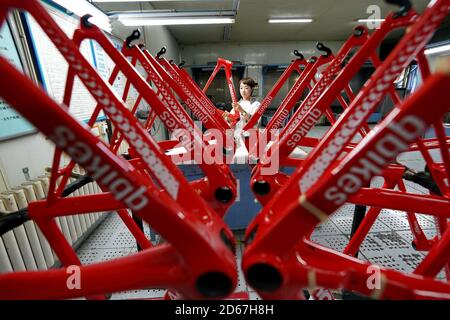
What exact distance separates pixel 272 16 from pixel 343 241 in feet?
18.3

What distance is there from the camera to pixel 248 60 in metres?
9.02

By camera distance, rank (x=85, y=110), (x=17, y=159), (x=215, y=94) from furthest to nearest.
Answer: (x=215, y=94), (x=85, y=110), (x=17, y=159)

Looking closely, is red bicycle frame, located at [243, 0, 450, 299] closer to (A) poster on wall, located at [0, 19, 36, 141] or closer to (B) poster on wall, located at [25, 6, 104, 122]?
(B) poster on wall, located at [25, 6, 104, 122]

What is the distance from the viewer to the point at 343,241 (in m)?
2.20

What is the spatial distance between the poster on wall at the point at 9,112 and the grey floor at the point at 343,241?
45.2 inches

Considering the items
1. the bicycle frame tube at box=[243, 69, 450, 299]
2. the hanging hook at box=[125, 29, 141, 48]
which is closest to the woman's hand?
the hanging hook at box=[125, 29, 141, 48]

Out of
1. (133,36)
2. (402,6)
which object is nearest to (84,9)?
(133,36)

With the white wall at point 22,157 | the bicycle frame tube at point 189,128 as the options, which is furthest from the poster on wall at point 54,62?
the bicycle frame tube at point 189,128

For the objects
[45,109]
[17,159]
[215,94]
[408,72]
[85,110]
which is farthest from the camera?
[215,94]

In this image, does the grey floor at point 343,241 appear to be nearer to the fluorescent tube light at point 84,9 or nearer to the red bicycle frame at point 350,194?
the red bicycle frame at point 350,194

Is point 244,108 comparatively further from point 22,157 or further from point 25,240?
point 25,240
